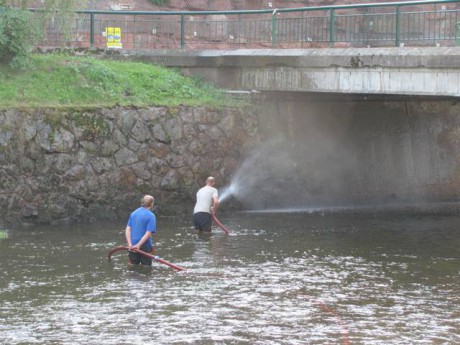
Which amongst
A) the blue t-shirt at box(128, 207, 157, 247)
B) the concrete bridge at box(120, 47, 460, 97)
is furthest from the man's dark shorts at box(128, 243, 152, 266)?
the concrete bridge at box(120, 47, 460, 97)

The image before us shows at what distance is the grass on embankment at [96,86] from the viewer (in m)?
23.9

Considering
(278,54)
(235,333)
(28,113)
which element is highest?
(278,54)

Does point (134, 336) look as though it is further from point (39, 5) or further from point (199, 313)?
point (39, 5)

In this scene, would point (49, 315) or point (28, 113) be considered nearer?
point (49, 315)

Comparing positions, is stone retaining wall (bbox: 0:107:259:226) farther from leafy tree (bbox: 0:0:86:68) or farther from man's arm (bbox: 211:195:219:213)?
man's arm (bbox: 211:195:219:213)

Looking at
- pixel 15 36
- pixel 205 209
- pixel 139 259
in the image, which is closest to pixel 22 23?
pixel 15 36

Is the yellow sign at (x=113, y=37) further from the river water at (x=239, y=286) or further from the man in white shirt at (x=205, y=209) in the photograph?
the man in white shirt at (x=205, y=209)

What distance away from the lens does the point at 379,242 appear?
21.0 m

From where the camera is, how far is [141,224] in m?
16.7

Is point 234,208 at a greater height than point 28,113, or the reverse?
point 28,113

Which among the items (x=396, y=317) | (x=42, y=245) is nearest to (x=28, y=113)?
(x=42, y=245)

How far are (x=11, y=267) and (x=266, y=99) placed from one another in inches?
459

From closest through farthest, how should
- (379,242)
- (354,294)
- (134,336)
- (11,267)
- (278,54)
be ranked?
Result: (134,336) < (354,294) < (11,267) < (379,242) < (278,54)

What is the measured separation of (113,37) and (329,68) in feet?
26.1
